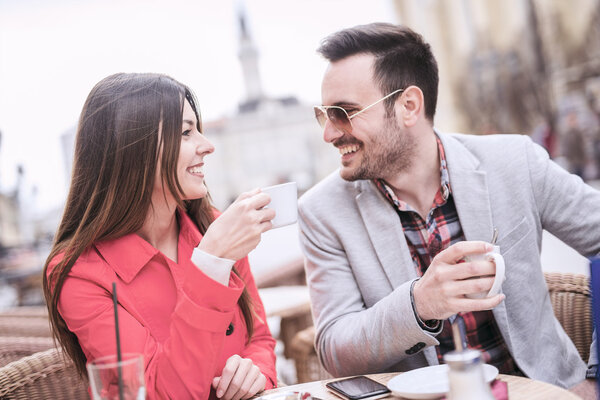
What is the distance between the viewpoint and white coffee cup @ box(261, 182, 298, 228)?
1.36 metres

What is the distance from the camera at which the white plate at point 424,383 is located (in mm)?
1034

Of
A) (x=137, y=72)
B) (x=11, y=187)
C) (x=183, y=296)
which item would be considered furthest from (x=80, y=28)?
(x=183, y=296)

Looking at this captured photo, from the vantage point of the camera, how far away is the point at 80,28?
24.3 feet

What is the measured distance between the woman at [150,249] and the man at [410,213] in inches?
11.9

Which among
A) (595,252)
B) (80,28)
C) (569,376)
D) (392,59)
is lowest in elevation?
(569,376)

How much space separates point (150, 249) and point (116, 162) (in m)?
0.25

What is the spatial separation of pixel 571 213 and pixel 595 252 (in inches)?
5.7

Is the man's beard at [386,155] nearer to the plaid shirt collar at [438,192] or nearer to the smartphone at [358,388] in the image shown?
the plaid shirt collar at [438,192]

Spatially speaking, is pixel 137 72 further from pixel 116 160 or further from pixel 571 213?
pixel 571 213

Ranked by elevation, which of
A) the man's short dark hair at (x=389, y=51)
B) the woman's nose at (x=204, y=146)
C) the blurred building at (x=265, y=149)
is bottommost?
the blurred building at (x=265, y=149)

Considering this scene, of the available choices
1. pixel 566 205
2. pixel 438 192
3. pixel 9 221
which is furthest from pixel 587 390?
pixel 9 221

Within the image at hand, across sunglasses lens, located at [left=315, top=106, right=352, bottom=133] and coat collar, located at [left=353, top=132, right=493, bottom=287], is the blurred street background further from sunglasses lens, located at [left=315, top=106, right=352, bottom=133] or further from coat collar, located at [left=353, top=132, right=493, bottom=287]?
coat collar, located at [left=353, top=132, right=493, bottom=287]

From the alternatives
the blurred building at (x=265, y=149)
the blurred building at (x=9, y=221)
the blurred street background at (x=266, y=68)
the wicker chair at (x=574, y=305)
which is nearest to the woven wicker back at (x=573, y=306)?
the wicker chair at (x=574, y=305)

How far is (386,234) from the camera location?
5.63 ft
